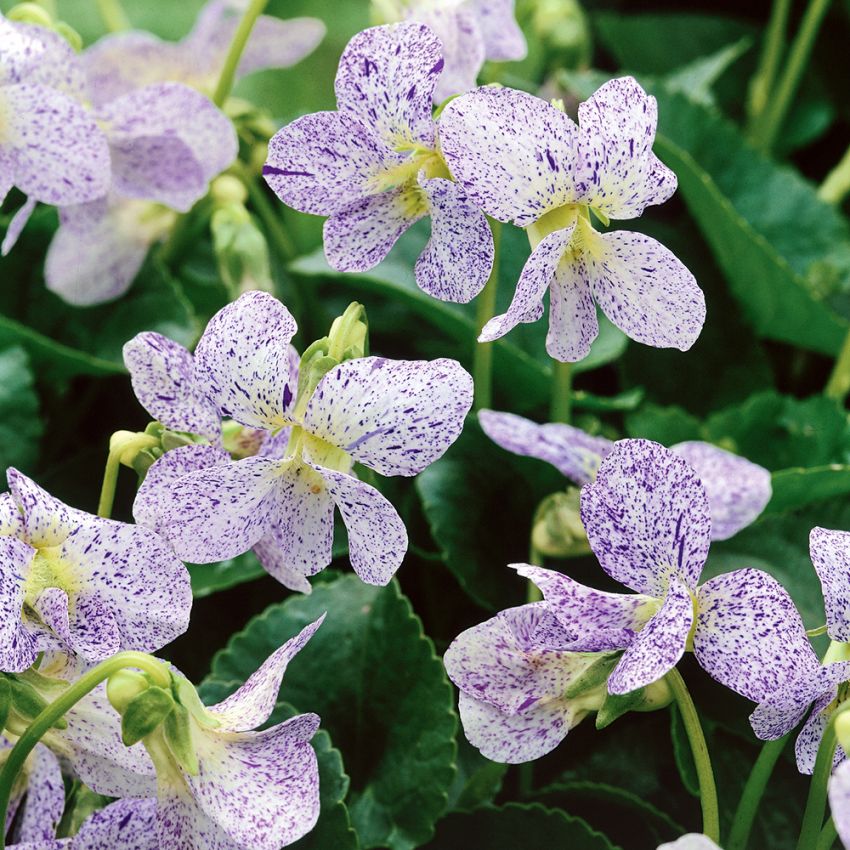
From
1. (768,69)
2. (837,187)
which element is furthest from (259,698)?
(768,69)

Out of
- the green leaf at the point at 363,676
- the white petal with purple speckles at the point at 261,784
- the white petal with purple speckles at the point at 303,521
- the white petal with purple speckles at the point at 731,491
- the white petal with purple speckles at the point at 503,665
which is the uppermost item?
the white petal with purple speckles at the point at 303,521

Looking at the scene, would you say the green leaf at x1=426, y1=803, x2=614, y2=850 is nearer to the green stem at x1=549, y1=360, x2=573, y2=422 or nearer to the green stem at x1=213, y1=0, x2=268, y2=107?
the green stem at x1=549, y1=360, x2=573, y2=422

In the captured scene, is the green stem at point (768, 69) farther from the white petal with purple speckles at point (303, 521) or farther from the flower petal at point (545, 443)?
the white petal with purple speckles at point (303, 521)

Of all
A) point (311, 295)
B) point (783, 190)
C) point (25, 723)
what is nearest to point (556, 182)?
point (25, 723)

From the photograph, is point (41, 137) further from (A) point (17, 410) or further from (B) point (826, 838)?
(B) point (826, 838)

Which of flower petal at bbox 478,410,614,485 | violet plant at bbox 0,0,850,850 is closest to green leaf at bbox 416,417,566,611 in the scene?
violet plant at bbox 0,0,850,850

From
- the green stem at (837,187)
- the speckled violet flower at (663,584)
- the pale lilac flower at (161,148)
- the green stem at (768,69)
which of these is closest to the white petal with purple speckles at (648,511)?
the speckled violet flower at (663,584)

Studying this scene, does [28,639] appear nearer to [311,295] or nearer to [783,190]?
[311,295]
